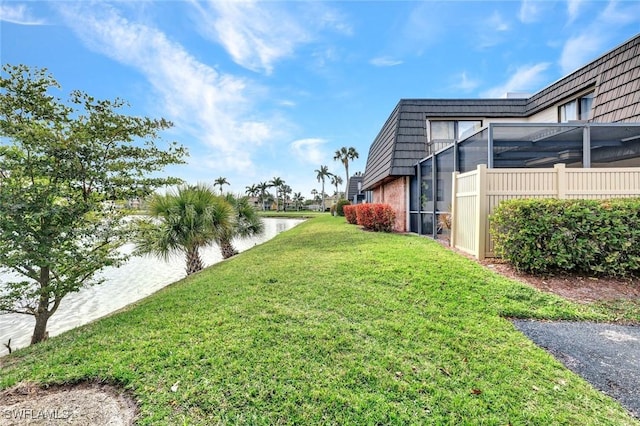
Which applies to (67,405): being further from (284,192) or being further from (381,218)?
(284,192)

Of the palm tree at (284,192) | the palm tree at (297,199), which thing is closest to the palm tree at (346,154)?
the palm tree at (284,192)

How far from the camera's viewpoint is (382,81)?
16422 millimetres

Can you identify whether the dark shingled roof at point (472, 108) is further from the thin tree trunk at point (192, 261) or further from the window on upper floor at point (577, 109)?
the thin tree trunk at point (192, 261)

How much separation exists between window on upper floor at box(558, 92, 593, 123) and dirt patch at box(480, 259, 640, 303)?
24.2 ft

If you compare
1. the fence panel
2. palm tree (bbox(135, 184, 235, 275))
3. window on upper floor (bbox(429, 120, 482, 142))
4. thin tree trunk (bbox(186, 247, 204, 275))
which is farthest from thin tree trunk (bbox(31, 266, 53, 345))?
window on upper floor (bbox(429, 120, 482, 142))

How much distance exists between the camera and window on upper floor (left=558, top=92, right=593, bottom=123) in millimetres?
9578

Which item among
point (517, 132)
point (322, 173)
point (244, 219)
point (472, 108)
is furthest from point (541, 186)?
point (322, 173)

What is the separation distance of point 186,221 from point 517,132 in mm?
7952

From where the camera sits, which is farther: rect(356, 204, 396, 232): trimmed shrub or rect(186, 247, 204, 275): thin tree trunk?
rect(356, 204, 396, 232): trimmed shrub

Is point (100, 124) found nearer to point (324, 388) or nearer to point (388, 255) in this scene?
point (324, 388)

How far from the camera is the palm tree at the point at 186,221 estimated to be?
7.09 m

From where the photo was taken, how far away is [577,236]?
4605 mm

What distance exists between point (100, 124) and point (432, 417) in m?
5.16

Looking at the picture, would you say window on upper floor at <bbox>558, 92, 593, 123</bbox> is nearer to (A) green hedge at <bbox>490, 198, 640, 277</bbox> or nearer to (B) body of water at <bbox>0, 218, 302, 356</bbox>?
(A) green hedge at <bbox>490, 198, 640, 277</bbox>
